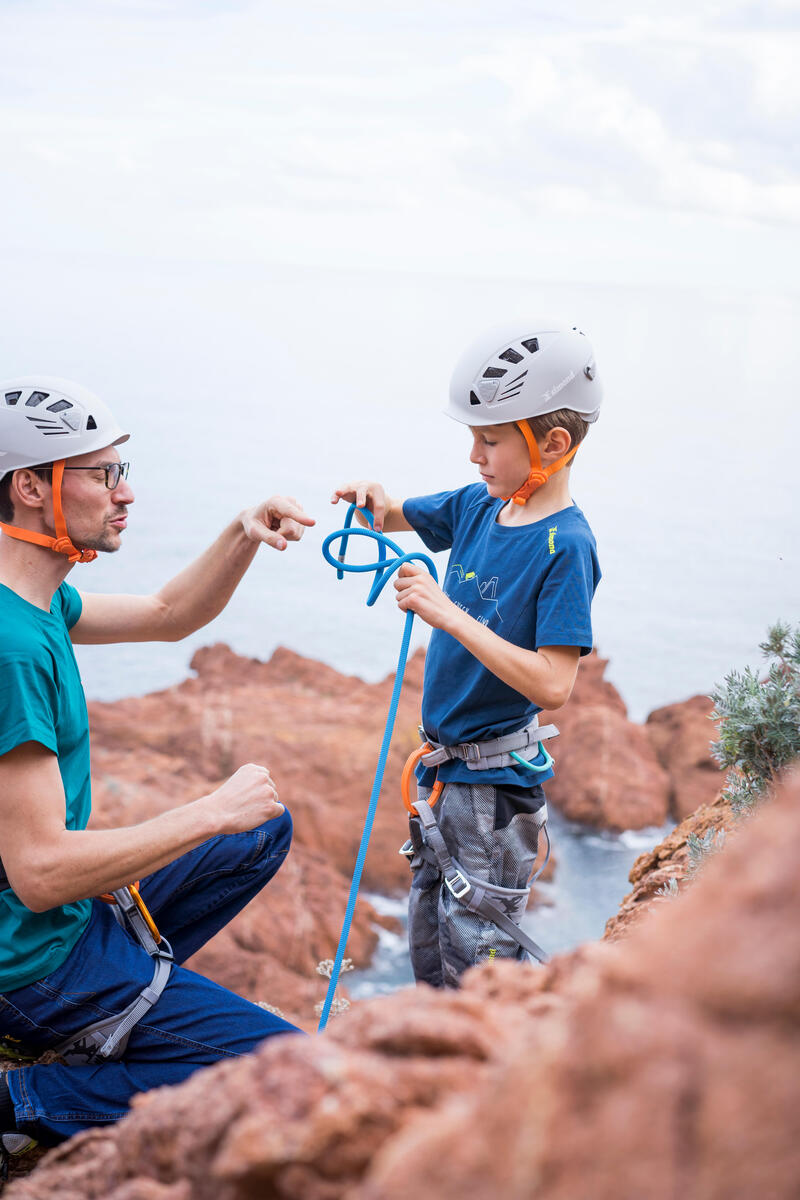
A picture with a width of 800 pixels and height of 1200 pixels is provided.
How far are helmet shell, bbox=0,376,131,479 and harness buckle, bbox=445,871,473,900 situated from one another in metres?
1.49

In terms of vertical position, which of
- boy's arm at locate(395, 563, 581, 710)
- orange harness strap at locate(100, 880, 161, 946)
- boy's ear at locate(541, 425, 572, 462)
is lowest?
orange harness strap at locate(100, 880, 161, 946)

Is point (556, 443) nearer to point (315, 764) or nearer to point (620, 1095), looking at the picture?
point (620, 1095)

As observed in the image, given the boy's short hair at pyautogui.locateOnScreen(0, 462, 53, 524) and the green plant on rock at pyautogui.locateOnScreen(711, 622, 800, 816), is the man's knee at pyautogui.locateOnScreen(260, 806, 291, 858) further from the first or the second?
the green plant on rock at pyautogui.locateOnScreen(711, 622, 800, 816)

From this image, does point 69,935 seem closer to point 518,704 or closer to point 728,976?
point 518,704

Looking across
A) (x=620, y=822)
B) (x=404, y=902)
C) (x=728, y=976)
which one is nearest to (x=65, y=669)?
(x=728, y=976)

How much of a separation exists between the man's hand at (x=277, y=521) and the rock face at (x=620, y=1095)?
1.91 meters

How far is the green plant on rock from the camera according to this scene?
2914mm

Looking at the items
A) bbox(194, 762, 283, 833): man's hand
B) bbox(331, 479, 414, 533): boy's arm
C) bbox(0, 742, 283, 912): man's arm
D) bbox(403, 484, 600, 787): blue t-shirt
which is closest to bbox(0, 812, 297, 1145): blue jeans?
bbox(0, 742, 283, 912): man's arm

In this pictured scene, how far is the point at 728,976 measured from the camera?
695 millimetres

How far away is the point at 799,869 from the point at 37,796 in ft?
5.92

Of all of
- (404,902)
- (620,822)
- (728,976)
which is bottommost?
(404,902)

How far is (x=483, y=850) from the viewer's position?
2643mm

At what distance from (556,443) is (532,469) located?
0.31 ft

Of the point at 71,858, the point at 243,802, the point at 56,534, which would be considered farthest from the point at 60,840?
the point at 56,534
